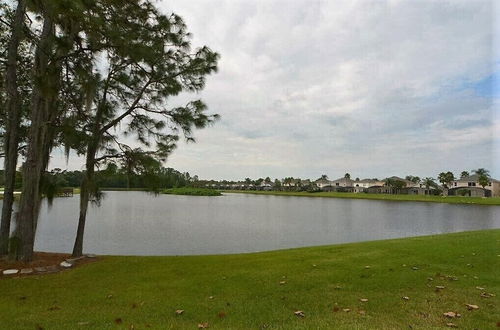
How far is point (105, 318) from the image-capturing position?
475 cm

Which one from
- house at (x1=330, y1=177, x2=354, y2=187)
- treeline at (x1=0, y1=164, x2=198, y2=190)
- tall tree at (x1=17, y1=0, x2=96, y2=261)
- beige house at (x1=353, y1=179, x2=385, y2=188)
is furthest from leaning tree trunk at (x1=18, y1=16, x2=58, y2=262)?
house at (x1=330, y1=177, x2=354, y2=187)

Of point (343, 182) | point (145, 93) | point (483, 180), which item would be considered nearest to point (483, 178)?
point (483, 180)

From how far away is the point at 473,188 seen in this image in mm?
91188

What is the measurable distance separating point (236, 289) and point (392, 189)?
115609mm

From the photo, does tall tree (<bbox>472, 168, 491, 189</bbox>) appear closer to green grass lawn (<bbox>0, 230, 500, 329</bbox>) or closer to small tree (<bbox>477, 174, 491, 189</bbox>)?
small tree (<bbox>477, 174, 491, 189</bbox>)

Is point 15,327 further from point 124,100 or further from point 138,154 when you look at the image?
point 124,100

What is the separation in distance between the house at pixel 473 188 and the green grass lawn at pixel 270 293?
305 ft

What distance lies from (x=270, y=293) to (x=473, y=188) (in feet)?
334

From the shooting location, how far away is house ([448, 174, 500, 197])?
90062mm

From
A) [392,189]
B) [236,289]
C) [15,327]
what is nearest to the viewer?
[15,327]

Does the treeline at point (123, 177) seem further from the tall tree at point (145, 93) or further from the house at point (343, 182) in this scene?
the house at point (343, 182)

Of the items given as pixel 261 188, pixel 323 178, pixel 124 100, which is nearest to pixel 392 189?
pixel 323 178

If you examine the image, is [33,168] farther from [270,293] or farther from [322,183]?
[322,183]

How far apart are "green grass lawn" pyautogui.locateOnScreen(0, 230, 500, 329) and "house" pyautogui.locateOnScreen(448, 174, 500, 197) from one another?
9282cm
